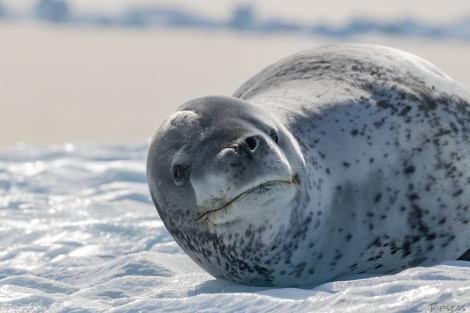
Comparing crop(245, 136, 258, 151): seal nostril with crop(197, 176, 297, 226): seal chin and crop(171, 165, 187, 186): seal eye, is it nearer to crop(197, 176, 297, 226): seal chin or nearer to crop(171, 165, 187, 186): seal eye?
crop(197, 176, 297, 226): seal chin

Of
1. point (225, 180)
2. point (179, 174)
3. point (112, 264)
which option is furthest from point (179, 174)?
point (112, 264)

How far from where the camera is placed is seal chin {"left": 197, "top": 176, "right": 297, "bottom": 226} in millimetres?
2895

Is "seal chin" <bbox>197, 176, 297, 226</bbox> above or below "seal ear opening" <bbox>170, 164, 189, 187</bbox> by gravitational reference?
below

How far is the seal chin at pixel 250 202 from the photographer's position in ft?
9.50

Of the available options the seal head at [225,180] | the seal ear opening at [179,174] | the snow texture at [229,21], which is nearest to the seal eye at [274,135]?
the seal head at [225,180]

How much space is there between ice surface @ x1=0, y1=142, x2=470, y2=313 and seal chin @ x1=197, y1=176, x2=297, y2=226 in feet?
0.77

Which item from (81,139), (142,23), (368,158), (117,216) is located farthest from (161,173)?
(142,23)

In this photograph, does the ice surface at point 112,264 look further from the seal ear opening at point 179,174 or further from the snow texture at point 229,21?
the snow texture at point 229,21

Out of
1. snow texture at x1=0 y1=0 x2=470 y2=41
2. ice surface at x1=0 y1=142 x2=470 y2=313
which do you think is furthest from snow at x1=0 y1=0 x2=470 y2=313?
snow texture at x1=0 y1=0 x2=470 y2=41

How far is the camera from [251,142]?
2.96 metres

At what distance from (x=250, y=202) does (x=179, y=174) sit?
1.00 feet

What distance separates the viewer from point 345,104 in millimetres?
3535

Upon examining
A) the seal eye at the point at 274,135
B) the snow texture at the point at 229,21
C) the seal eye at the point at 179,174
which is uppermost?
the snow texture at the point at 229,21

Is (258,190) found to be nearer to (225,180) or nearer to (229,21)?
(225,180)
